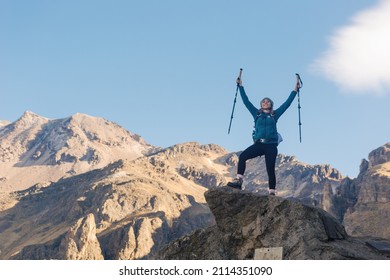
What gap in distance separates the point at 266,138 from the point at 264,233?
332cm

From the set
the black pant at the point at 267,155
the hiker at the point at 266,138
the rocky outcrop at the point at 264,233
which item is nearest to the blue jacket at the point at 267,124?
the hiker at the point at 266,138

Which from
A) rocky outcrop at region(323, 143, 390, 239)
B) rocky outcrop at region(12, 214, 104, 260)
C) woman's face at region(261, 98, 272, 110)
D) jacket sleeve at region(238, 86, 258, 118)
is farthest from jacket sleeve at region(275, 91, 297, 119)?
rocky outcrop at region(12, 214, 104, 260)

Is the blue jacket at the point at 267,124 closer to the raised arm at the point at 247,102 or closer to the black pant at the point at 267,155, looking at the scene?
the raised arm at the point at 247,102

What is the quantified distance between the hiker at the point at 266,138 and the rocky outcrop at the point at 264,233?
3.17ft

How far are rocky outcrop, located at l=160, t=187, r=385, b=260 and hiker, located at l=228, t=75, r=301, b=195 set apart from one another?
97cm

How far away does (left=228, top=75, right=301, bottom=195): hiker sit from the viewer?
60.8 ft

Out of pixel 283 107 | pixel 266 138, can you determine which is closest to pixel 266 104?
pixel 283 107

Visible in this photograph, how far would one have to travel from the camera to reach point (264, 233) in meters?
16.8

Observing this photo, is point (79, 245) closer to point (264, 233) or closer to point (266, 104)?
point (266, 104)

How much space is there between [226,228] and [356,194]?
170m

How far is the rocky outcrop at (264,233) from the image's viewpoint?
51.0ft

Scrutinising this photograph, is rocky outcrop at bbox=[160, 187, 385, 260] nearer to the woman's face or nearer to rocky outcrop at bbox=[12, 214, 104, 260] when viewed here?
the woman's face
